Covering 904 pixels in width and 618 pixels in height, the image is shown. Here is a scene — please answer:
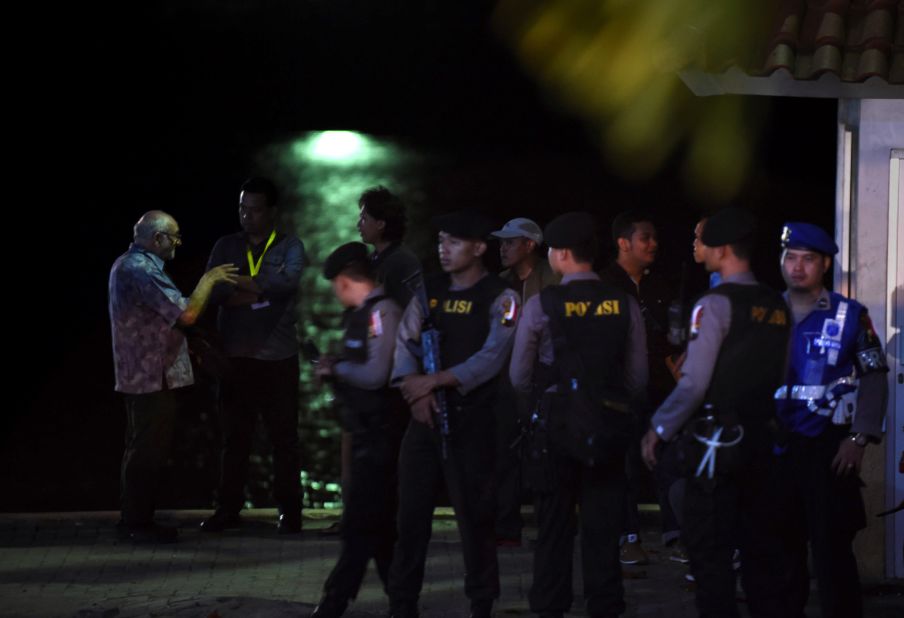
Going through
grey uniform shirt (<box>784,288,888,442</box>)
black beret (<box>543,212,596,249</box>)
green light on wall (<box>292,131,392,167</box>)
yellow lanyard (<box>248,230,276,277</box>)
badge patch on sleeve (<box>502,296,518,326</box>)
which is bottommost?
grey uniform shirt (<box>784,288,888,442</box>)

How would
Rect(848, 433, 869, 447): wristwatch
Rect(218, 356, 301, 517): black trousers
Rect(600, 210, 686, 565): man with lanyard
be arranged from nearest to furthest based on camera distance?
Rect(848, 433, 869, 447): wristwatch, Rect(600, 210, 686, 565): man with lanyard, Rect(218, 356, 301, 517): black trousers

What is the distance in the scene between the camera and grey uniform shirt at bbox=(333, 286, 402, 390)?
26.0 feet

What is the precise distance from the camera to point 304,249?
10688 millimetres

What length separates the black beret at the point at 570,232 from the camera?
310 inches

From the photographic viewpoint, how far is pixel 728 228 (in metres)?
7.47

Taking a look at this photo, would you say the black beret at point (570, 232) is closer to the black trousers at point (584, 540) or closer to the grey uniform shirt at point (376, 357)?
the grey uniform shirt at point (376, 357)

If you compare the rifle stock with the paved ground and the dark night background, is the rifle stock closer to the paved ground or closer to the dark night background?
the paved ground

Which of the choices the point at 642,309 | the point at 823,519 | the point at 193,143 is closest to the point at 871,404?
the point at 823,519

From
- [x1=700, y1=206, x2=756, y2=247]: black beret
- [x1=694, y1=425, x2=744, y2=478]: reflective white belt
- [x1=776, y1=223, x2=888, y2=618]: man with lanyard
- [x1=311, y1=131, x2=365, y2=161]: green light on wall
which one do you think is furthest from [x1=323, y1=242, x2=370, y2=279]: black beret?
[x1=311, y1=131, x2=365, y2=161]: green light on wall

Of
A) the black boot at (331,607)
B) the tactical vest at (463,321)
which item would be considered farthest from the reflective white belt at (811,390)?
the black boot at (331,607)

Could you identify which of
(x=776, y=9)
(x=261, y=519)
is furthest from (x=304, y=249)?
(x=776, y=9)

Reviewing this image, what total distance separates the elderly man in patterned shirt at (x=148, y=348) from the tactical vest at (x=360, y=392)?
2425 mm

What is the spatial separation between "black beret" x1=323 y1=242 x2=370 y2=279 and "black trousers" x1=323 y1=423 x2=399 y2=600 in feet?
2.56

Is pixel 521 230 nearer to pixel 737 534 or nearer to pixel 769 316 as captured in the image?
pixel 769 316
